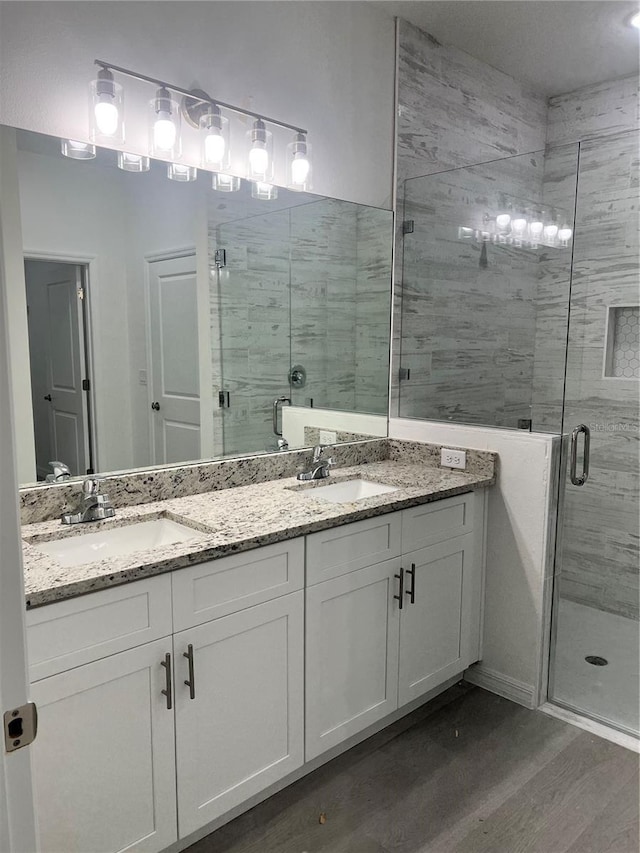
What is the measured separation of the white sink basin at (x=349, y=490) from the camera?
97.9 inches

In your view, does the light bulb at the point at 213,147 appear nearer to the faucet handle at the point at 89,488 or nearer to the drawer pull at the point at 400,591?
the faucet handle at the point at 89,488

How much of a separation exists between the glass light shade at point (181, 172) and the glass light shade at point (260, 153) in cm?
23

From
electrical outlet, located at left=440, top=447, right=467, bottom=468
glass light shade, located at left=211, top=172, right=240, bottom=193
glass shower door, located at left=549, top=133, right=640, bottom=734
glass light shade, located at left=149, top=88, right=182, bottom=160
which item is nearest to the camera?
glass light shade, located at left=149, top=88, right=182, bottom=160

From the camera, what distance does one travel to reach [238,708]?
70.2 inches

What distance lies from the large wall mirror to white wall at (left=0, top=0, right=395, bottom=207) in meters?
0.12

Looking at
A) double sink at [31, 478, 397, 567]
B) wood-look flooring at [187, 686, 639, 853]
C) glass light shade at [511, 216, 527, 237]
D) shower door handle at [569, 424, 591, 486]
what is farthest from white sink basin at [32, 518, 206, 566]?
glass light shade at [511, 216, 527, 237]

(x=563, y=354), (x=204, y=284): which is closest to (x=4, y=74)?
(x=204, y=284)

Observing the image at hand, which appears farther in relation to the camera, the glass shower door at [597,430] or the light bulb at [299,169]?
the glass shower door at [597,430]

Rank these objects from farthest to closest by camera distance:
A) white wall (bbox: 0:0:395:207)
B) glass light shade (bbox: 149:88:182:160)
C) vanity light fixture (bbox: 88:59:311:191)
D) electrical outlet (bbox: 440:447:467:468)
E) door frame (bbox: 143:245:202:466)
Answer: electrical outlet (bbox: 440:447:467:468)
door frame (bbox: 143:245:202:466)
glass light shade (bbox: 149:88:182:160)
vanity light fixture (bbox: 88:59:311:191)
white wall (bbox: 0:0:395:207)

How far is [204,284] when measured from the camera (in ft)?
7.40

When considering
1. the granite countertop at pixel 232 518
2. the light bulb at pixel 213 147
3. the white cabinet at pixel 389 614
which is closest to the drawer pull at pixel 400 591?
the white cabinet at pixel 389 614

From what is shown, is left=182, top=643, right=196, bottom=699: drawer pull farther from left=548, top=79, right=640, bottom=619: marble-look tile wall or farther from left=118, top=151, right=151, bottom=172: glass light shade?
left=548, top=79, right=640, bottom=619: marble-look tile wall

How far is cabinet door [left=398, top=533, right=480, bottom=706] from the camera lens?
90.9 inches

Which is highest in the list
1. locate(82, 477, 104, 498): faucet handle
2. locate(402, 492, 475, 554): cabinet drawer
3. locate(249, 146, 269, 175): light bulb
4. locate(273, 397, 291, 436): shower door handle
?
locate(249, 146, 269, 175): light bulb
